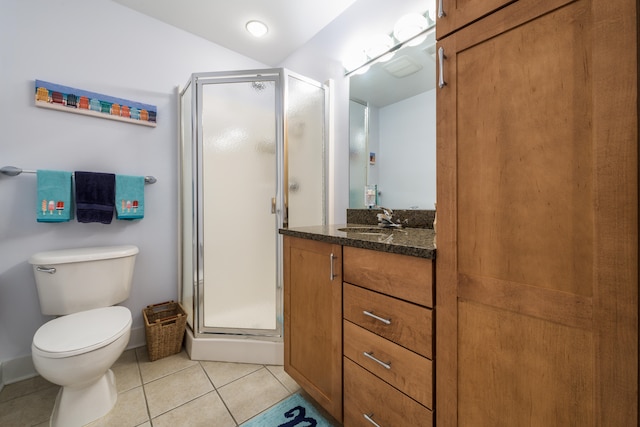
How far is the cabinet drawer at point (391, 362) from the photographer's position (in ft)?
2.59

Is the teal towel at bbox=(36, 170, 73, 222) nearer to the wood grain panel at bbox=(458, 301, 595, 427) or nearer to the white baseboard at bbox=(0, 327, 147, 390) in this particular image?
the white baseboard at bbox=(0, 327, 147, 390)

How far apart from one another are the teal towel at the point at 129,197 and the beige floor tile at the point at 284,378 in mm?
1329

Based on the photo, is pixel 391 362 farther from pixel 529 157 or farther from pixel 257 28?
pixel 257 28

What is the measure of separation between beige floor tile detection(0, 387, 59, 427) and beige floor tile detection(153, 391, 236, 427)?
0.56 m

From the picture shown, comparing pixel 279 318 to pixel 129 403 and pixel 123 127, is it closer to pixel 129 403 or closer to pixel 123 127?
pixel 129 403

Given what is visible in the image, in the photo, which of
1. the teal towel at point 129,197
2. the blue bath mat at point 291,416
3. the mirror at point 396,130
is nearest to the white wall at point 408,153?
the mirror at point 396,130

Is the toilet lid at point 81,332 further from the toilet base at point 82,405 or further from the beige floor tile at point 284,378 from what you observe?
the beige floor tile at point 284,378

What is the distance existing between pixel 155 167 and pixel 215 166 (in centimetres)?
48

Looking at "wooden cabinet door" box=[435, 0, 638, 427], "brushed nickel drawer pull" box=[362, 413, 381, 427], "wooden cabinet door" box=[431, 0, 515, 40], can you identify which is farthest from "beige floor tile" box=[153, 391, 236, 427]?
"wooden cabinet door" box=[431, 0, 515, 40]

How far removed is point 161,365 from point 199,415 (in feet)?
1.92

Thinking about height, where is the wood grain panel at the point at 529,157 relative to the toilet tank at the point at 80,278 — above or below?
above

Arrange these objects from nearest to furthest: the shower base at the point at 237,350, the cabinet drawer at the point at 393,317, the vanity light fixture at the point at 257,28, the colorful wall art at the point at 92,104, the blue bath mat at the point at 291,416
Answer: the cabinet drawer at the point at 393,317
the blue bath mat at the point at 291,416
the colorful wall art at the point at 92,104
the shower base at the point at 237,350
the vanity light fixture at the point at 257,28

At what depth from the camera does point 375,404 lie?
92 centimetres

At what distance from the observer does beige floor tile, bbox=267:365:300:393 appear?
1405 mm
